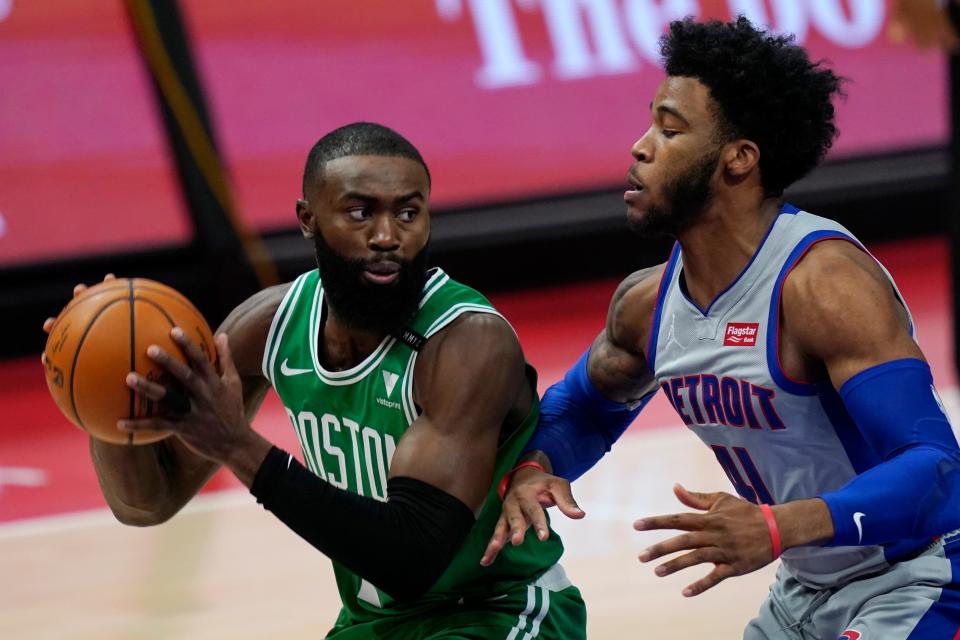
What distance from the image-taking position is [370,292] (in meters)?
3.69

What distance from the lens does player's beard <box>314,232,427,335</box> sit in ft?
12.1

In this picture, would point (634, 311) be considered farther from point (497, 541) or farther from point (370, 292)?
point (497, 541)

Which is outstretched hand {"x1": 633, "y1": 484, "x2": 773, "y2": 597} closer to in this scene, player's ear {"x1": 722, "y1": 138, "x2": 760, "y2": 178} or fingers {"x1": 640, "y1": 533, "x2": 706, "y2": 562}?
fingers {"x1": 640, "y1": 533, "x2": 706, "y2": 562}

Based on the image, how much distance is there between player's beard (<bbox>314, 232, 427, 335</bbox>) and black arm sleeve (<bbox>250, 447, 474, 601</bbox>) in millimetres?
454

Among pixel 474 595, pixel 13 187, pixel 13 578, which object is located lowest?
pixel 13 578

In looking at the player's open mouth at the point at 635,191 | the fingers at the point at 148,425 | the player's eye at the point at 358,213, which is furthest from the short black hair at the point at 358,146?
the fingers at the point at 148,425

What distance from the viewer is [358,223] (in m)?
3.69

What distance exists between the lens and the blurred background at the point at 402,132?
9.74 m

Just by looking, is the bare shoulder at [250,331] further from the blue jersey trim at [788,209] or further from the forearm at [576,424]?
the blue jersey trim at [788,209]

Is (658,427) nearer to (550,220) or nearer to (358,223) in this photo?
(550,220)

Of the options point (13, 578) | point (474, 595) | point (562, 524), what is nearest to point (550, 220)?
point (562, 524)

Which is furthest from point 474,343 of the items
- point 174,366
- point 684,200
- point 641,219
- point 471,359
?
point 174,366

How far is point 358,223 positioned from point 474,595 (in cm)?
101

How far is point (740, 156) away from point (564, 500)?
99 centimetres
